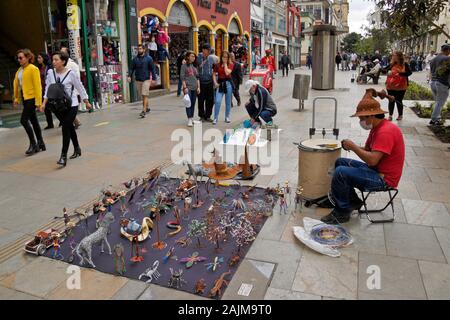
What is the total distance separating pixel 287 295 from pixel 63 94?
193 inches

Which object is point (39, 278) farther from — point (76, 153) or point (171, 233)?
point (76, 153)

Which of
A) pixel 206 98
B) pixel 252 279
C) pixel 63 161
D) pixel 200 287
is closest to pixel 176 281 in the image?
pixel 200 287

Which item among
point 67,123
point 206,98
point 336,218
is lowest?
point 336,218

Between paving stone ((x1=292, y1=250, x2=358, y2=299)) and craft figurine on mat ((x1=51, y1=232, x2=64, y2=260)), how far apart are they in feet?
6.65

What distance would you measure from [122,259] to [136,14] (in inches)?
479

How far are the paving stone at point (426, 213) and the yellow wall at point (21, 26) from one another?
1195 cm

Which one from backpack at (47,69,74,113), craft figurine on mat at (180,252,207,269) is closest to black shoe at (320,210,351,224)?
craft figurine on mat at (180,252,207,269)

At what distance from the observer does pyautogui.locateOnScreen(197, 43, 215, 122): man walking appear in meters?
9.88

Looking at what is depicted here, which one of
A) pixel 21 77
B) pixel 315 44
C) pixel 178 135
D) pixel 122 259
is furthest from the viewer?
pixel 315 44

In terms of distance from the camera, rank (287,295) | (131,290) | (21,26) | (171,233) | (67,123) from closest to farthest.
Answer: (287,295) → (131,290) → (171,233) → (67,123) → (21,26)

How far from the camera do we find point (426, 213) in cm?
448

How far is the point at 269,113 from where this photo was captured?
7352mm

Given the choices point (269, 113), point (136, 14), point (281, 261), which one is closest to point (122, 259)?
point (281, 261)
